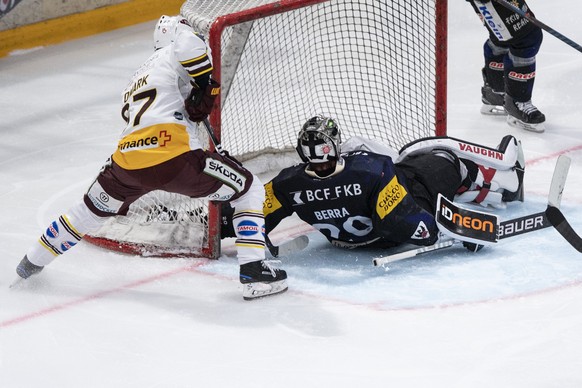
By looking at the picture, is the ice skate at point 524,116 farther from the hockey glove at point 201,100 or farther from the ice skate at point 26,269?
the ice skate at point 26,269

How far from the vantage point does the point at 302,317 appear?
11.9ft

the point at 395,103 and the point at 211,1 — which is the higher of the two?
the point at 211,1

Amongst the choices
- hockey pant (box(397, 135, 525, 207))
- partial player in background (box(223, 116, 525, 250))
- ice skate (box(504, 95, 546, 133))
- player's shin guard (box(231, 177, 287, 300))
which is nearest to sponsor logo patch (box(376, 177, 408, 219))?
partial player in background (box(223, 116, 525, 250))

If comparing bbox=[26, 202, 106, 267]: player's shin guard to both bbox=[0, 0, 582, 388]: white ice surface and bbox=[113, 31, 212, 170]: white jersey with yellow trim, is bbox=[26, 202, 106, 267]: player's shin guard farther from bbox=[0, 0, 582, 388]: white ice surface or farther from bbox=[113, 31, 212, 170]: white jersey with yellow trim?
bbox=[113, 31, 212, 170]: white jersey with yellow trim

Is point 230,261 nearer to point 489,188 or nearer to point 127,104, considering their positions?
point 127,104

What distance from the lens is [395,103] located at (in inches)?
196

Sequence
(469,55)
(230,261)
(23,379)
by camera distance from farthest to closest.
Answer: (469,55) < (230,261) < (23,379)

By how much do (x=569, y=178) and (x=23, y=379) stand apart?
2475 millimetres

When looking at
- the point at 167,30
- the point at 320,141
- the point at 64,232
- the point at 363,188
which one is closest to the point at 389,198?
the point at 363,188

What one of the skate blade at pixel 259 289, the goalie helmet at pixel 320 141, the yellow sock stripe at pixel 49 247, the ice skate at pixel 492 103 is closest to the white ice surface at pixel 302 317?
the skate blade at pixel 259 289

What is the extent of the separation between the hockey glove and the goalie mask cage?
47 centimetres

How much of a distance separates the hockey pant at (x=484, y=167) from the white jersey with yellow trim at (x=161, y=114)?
1003 mm

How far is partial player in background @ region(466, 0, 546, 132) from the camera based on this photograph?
5352 millimetres

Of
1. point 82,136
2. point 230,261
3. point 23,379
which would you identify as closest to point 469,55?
point 82,136
